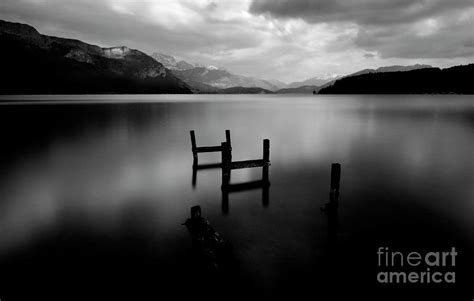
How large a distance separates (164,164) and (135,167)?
2.35 metres

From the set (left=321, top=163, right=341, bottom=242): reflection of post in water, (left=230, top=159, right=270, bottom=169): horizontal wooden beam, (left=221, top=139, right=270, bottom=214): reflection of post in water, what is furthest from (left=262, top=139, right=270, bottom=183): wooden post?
(left=321, top=163, right=341, bottom=242): reflection of post in water

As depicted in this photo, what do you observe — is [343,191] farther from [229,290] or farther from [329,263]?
[229,290]

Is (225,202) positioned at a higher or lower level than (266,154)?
lower

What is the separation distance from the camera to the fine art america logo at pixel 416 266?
7.73 m

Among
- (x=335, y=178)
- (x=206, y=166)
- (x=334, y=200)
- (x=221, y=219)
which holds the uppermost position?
(x=335, y=178)

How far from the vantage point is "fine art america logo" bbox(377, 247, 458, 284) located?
7734 millimetres

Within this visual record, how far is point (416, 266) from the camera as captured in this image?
833 centimetres

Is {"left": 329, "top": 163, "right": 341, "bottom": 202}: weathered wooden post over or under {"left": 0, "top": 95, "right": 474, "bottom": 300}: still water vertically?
over

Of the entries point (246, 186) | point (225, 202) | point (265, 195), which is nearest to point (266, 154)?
point (246, 186)

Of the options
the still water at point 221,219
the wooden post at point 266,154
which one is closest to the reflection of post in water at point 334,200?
the still water at point 221,219

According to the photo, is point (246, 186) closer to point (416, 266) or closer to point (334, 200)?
point (334, 200)

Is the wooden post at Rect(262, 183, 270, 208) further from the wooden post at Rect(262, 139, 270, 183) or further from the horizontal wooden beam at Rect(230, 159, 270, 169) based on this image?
the horizontal wooden beam at Rect(230, 159, 270, 169)

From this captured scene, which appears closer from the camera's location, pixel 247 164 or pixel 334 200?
pixel 334 200

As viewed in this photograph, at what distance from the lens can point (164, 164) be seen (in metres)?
22.3
